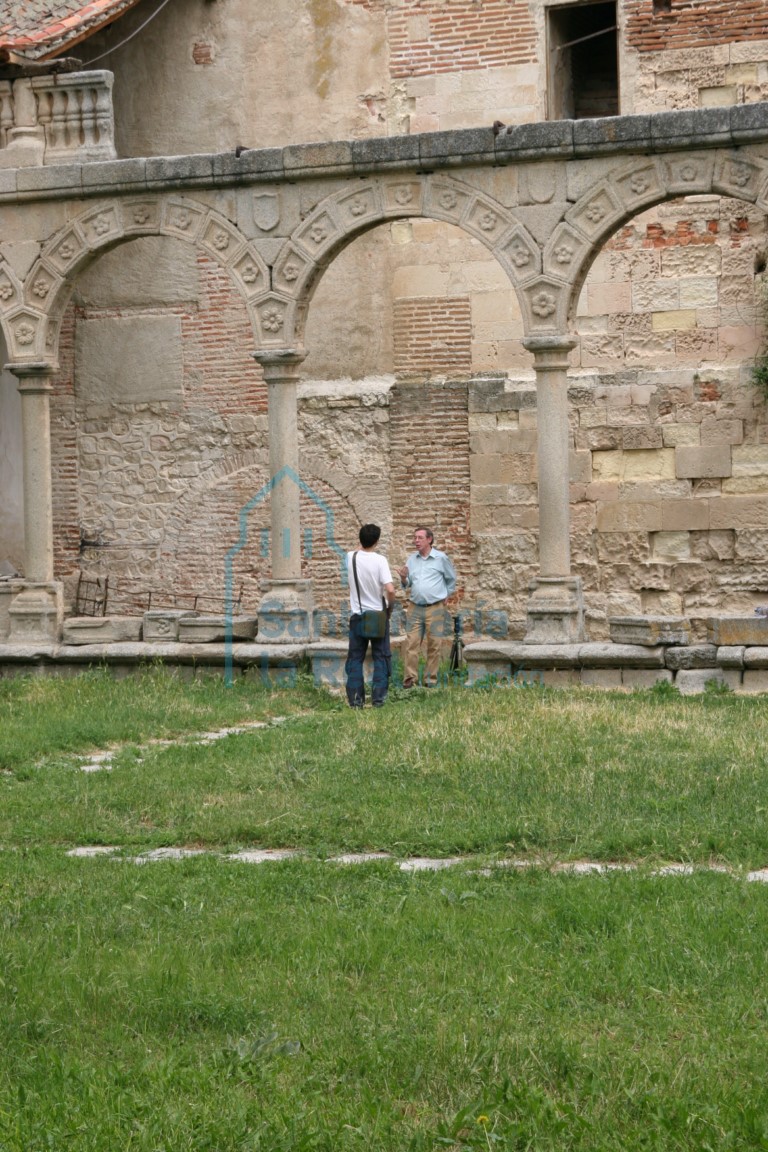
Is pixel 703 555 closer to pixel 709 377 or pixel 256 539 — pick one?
pixel 709 377

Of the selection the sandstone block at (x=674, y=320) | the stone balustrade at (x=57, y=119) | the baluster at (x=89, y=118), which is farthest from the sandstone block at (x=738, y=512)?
the baluster at (x=89, y=118)

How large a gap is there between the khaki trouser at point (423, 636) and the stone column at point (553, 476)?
774mm

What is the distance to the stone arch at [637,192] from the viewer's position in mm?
13961

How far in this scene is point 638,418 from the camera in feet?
56.7

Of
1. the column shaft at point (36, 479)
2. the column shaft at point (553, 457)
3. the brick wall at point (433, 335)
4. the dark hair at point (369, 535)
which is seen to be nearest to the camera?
the dark hair at point (369, 535)

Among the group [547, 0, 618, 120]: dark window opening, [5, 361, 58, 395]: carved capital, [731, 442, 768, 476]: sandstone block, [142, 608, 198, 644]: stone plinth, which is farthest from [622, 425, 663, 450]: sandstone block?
[5, 361, 58, 395]: carved capital

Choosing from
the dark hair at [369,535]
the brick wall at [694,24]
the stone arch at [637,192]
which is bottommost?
the dark hair at [369,535]

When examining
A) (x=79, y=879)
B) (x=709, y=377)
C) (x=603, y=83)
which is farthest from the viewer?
(x=603, y=83)

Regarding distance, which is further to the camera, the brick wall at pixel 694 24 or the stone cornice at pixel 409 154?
the brick wall at pixel 694 24

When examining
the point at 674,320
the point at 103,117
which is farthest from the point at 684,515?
the point at 103,117

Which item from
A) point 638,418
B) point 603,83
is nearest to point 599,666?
point 638,418

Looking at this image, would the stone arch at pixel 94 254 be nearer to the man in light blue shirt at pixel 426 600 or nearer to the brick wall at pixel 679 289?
the man in light blue shirt at pixel 426 600

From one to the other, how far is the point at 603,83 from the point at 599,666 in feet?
25.7

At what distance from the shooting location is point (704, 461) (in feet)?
56.2
